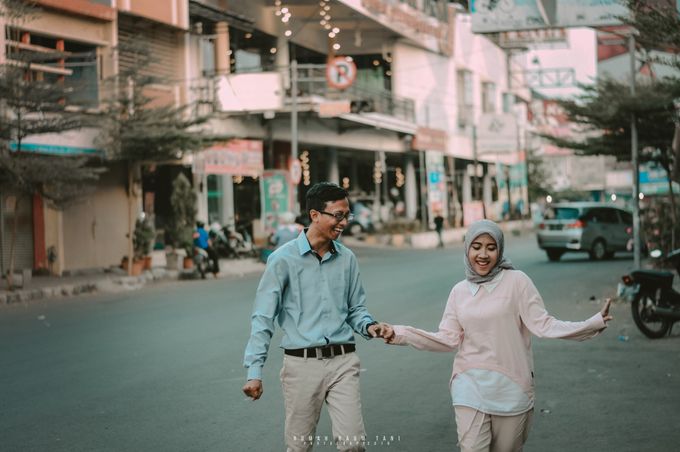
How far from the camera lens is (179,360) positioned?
10.6 m

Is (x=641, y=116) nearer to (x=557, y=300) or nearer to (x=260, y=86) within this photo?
(x=557, y=300)

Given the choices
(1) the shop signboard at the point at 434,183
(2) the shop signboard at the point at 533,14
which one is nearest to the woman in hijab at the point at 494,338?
(2) the shop signboard at the point at 533,14

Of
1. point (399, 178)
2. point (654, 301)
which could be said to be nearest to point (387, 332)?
point (654, 301)

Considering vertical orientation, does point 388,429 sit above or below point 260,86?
below

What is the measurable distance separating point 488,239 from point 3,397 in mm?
5837

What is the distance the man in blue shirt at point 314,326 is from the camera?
4660 millimetres

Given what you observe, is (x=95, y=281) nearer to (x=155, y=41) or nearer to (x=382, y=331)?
(x=155, y=41)

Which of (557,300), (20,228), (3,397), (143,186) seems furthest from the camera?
(143,186)

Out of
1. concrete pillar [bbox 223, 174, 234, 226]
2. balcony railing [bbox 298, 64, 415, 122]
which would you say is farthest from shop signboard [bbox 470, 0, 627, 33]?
concrete pillar [bbox 223, 174, 234, 226]

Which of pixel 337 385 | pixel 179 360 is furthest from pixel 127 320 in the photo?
pixel 337 385

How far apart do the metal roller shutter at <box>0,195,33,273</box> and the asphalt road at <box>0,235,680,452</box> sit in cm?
755

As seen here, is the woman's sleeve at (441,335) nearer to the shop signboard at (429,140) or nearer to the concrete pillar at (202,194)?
the concrete pillar at (202,194)

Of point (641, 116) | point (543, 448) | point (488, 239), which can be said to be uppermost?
point (641, 116)

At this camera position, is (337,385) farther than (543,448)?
No
